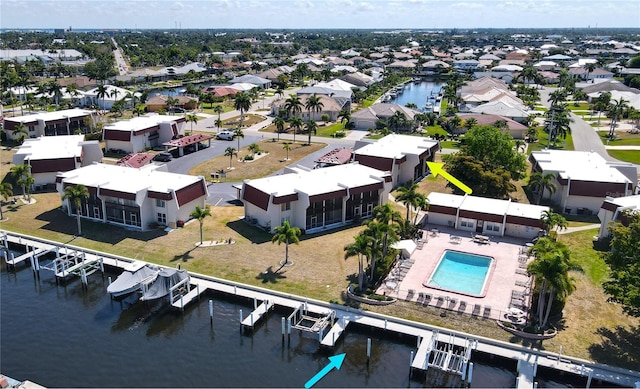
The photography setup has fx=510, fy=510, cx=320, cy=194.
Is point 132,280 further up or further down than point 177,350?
further up

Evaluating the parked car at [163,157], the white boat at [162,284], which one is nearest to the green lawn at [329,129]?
the parked car at [163,157]

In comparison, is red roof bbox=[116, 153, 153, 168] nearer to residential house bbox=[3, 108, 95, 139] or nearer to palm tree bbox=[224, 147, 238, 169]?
palm tree bbox=[224, 147, 238, 169]

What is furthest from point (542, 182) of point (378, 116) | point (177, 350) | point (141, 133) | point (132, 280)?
point (141, 133)

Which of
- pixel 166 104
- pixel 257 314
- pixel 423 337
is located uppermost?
pixel 166 104

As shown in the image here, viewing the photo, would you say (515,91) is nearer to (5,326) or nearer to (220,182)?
(220,182)

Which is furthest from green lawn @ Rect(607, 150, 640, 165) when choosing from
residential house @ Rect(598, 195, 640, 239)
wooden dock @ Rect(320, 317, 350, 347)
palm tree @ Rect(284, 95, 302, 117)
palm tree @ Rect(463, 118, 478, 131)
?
wooden dock @ Rect(320, 317, 350, 347)

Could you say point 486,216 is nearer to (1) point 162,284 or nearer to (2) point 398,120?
(1) point 162,284

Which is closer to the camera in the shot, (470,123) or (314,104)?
(470,123)
